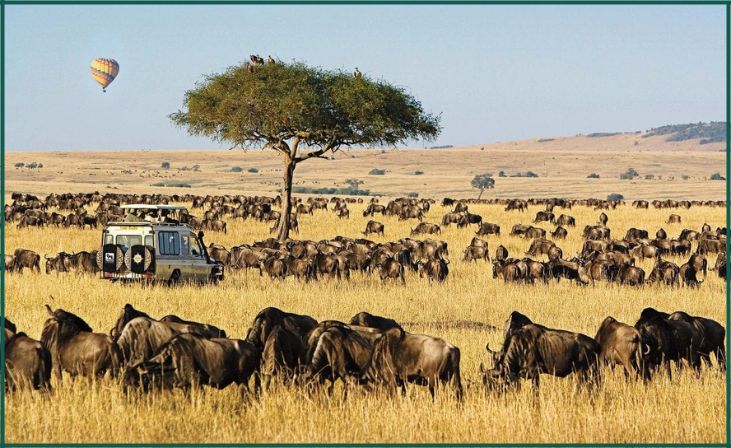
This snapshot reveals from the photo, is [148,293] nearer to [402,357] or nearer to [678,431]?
[402,357]

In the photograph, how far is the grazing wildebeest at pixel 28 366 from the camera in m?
9.73

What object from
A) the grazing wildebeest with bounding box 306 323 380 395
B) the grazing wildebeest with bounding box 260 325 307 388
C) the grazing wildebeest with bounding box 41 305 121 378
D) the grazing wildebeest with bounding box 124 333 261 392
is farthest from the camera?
the grazing wildebeest with bounding box 260 325 307 388

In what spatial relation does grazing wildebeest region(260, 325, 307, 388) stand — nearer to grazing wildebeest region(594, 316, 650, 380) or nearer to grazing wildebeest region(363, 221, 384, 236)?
grazing wildebeest region(594, 316, 650, 380)

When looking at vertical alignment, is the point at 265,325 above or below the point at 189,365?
above

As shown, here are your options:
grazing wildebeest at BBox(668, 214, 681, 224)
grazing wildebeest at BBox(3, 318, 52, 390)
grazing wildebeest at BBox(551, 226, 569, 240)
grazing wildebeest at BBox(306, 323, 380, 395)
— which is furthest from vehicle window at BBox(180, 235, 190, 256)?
grazing wildebeest at BBox(668, 214, 681, 224)

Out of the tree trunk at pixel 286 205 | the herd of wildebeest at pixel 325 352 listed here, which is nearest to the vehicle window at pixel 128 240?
the herd of wildebeest at pixel 325 352

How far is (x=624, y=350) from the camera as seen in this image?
11.0 metres

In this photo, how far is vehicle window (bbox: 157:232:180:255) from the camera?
2061 centimetres

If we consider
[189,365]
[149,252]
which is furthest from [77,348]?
[149,252]

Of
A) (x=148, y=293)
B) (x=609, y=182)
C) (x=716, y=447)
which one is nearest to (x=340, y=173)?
(x=609, y=182)

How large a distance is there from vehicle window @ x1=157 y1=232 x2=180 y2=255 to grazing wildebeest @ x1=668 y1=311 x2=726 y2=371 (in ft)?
37.1

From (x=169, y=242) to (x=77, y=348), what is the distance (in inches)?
417

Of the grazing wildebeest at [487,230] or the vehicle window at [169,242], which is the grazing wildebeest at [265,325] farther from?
the grazing wildebeest at [487,230]

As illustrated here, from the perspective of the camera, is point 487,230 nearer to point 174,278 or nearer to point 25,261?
point 25,261
